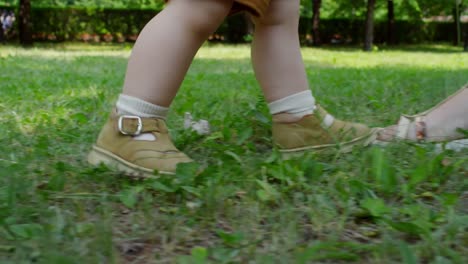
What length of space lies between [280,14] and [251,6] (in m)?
0.25

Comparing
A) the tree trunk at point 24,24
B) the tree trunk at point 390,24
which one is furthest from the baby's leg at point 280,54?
the tree trunk at point 390,24

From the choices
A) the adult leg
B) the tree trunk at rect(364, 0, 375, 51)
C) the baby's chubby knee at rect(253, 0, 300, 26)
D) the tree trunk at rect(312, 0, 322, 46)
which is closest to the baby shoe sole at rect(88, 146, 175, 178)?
the baby's chubby knee at rect(253, 0, 300, 26)

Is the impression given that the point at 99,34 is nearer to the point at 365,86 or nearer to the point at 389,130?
the point at 365,86

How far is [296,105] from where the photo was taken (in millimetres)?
1927

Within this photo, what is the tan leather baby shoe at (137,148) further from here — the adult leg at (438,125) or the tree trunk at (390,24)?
the tree trunk at (390,24)

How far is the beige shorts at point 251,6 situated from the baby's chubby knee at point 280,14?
176 mm

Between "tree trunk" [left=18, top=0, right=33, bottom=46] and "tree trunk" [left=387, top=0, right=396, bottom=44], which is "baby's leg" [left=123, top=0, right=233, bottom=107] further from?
"tree trunk" [left=387, top=0, right=396, bottom=44]

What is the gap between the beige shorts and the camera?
1681 mm

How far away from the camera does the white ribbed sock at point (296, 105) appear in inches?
75.7

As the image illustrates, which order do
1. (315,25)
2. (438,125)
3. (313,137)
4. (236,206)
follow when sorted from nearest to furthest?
(236,206)
(313,137)
(438,125)
(315,25)

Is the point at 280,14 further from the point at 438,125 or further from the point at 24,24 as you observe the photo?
the point at 24,24

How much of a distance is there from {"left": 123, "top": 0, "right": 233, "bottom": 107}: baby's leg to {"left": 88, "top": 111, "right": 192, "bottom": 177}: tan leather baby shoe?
0.07 meters

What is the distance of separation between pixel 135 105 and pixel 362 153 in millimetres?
720

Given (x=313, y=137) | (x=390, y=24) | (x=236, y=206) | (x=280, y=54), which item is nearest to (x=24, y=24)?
(x=390, y=24)
